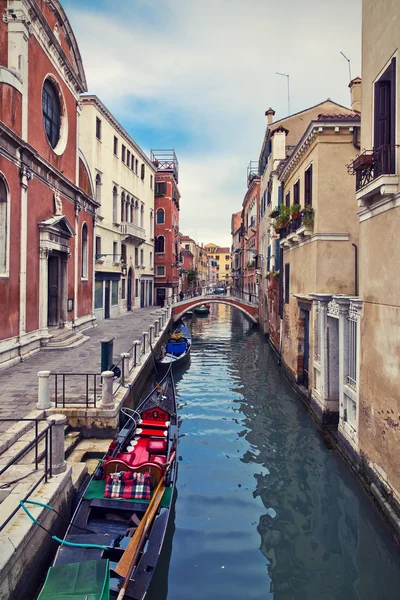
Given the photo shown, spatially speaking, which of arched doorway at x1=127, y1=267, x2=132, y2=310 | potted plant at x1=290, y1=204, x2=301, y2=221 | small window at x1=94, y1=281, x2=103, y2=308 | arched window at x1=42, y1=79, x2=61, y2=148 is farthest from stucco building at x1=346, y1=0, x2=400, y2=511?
arched doorway at x1=127, y1=267, x2=132, y2=310

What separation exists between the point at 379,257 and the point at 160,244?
3144 cm

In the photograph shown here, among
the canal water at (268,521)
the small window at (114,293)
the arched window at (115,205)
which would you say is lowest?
the canal water at (268,521)

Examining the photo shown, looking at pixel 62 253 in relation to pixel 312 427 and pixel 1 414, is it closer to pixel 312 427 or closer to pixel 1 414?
pixel 1 414

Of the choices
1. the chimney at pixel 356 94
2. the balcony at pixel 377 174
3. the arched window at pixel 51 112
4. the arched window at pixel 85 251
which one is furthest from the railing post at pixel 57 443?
the chimney at pixel 356 94

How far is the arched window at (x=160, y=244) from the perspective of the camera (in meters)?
36.3

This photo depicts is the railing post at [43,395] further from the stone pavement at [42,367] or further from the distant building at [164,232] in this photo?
the distant building at [164,232]

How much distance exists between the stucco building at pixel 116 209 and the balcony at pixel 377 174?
15654 millimetres

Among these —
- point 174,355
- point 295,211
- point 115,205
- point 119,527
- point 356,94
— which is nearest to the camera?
point 119,527

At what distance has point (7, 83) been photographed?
380 inches

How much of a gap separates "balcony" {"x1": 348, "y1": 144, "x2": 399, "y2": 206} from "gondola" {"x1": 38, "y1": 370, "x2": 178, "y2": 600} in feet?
16.1

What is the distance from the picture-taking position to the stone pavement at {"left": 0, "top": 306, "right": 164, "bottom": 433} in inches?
282

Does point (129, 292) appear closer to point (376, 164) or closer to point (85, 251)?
point (85, 251)

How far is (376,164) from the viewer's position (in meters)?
5.86

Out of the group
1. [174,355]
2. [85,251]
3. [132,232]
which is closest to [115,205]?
[132,232]
